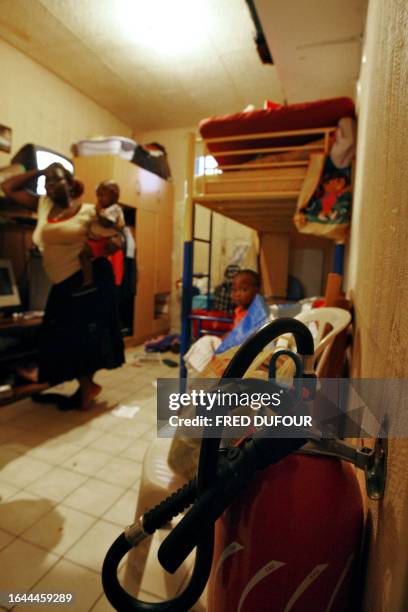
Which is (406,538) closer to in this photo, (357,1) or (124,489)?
(124,489)

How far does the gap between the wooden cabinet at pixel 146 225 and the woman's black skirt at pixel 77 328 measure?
5.75 ft

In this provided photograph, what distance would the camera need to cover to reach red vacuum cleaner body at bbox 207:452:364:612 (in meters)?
0.44

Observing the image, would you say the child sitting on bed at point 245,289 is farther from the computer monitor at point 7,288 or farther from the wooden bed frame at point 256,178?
the computer monitor at point 7,288

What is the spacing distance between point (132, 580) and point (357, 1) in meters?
2.64

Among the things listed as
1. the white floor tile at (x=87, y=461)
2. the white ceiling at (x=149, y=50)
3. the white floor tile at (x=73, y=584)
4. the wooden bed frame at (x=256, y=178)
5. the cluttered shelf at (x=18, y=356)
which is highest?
the white ceiling at (x=149, y=50)

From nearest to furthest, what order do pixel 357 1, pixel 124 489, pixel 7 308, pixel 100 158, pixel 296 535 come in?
1. pixel 296 535
2. pixel 124 489
3. pixel 357 1
4. pixel 7 308
5. pixel 100 158

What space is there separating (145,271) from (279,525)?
3.62m

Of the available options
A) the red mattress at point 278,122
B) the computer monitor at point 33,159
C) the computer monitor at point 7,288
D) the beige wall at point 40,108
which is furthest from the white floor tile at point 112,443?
the beige wall at point 40,108

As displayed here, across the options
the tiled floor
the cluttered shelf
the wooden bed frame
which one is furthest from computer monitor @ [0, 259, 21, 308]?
the wooden bed frame

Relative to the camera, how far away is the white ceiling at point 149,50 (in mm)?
2346

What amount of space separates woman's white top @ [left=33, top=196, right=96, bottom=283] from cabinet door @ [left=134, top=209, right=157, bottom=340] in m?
1.90

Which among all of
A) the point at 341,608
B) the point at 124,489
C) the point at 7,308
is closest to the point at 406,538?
the point at 341,608

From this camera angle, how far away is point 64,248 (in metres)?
1.85

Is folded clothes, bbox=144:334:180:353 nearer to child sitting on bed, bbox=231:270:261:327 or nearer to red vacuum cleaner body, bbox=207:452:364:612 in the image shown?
child sitting on bed, bbox=231:270:261:327
